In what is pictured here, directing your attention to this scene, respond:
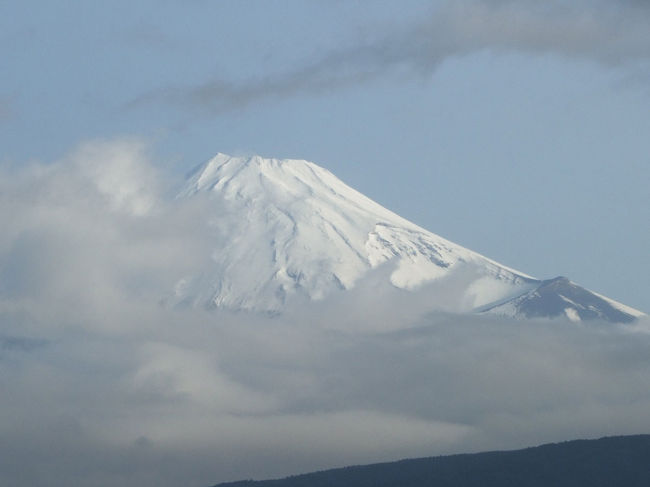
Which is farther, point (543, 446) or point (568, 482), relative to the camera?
point (543, 446)

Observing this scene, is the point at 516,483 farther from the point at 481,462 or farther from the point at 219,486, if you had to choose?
the point at 219,486

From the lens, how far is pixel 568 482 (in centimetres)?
13350

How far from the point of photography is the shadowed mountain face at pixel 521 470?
13388cm

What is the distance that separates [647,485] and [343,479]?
2650cm

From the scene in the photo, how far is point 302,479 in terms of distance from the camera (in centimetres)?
14612

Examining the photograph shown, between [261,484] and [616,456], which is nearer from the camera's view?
[616,456]

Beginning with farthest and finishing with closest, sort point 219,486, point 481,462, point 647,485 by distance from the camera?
point 219,486, point 481,462, point 647,485

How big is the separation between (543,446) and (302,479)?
69.2ft

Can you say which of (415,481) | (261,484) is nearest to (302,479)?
(261,484)

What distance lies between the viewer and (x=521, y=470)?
138 m

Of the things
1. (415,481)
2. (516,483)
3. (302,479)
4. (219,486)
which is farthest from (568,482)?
(219,486)

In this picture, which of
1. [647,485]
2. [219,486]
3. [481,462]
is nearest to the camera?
[647,485]

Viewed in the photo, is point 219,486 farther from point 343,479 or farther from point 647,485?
point 647,485

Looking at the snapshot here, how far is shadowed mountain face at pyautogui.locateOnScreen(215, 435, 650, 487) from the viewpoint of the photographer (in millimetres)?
133875
